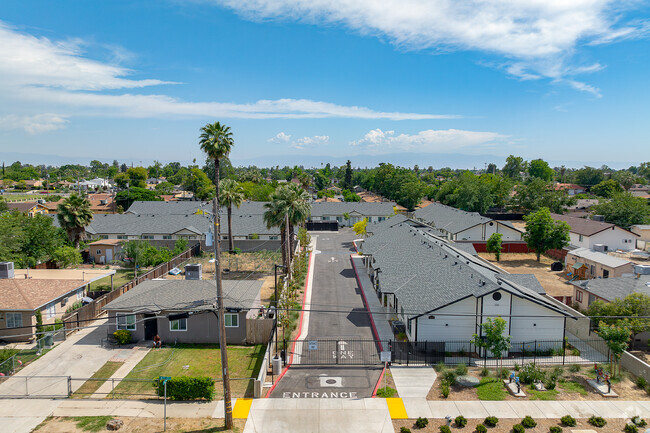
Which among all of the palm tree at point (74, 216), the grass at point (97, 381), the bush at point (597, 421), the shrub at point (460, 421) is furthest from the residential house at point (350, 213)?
the bush at point (597, 421)

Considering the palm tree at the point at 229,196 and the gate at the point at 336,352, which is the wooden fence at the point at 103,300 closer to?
the palm tree at the point at 229,196

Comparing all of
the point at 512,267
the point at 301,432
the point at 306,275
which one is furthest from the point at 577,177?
the point at 301,432

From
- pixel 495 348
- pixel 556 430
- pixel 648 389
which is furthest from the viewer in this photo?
pixel 495 348

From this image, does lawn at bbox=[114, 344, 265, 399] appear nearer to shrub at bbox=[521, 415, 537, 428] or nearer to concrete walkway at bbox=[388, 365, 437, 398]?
concrete walkway at bbox=[388, 365, 437, 398]


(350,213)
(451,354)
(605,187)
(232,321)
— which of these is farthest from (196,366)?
(605,187)

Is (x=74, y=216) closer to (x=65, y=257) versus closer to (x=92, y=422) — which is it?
(x=65, y=257)

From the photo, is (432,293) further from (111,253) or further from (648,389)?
(111,253)
